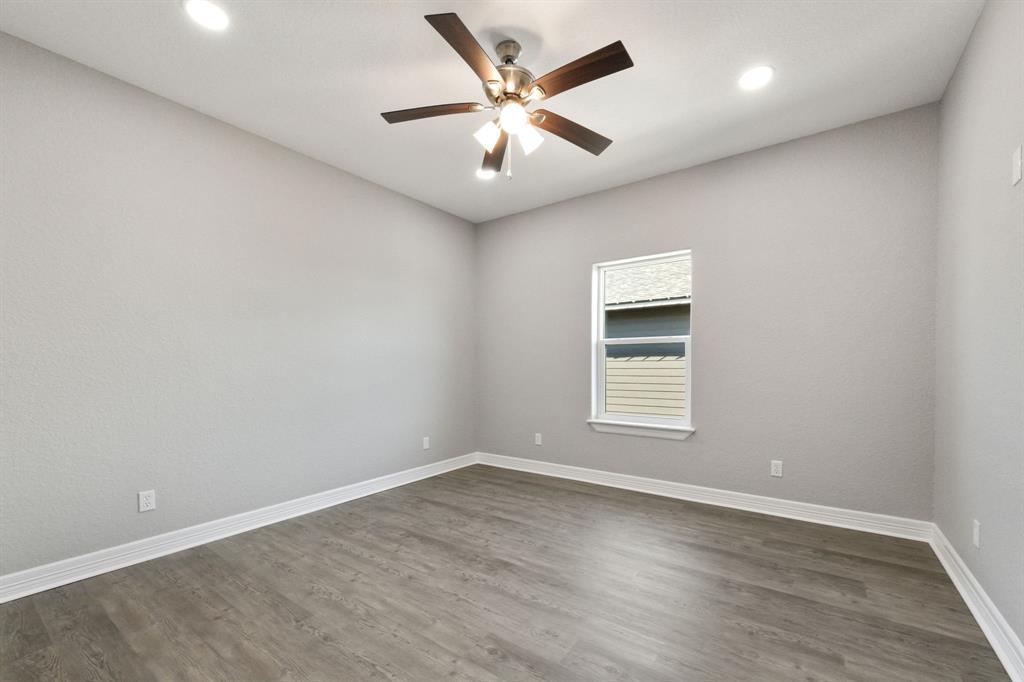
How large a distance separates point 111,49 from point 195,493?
263cm

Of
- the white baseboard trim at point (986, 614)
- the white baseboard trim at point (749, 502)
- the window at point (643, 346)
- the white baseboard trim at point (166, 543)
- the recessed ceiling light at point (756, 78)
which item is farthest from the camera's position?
the window at point (643, 346)

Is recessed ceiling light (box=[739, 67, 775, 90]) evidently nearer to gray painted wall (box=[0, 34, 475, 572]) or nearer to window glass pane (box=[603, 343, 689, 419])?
window glass pane (box=[603, 343, 689, 419])

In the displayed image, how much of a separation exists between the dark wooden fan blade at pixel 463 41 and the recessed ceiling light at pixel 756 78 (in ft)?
4.94

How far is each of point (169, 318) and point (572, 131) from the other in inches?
109

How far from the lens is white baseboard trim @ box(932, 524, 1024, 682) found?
5.29ft

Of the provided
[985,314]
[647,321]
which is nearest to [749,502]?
[647,321]

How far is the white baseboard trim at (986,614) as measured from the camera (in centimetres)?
161

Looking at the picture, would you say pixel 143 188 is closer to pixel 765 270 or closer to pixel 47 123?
pixel 47 123

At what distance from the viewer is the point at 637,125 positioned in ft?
10.2

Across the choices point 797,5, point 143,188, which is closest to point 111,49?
point 143,188

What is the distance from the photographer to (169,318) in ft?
9.18

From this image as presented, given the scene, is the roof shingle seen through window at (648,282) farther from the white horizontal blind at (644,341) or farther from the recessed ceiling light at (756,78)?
the recessed ceiling light at (756,78)

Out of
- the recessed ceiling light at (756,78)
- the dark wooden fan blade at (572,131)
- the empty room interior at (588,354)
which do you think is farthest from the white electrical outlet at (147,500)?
the recessed ceiling light at (756,78)

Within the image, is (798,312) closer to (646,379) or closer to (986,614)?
(646,379)
